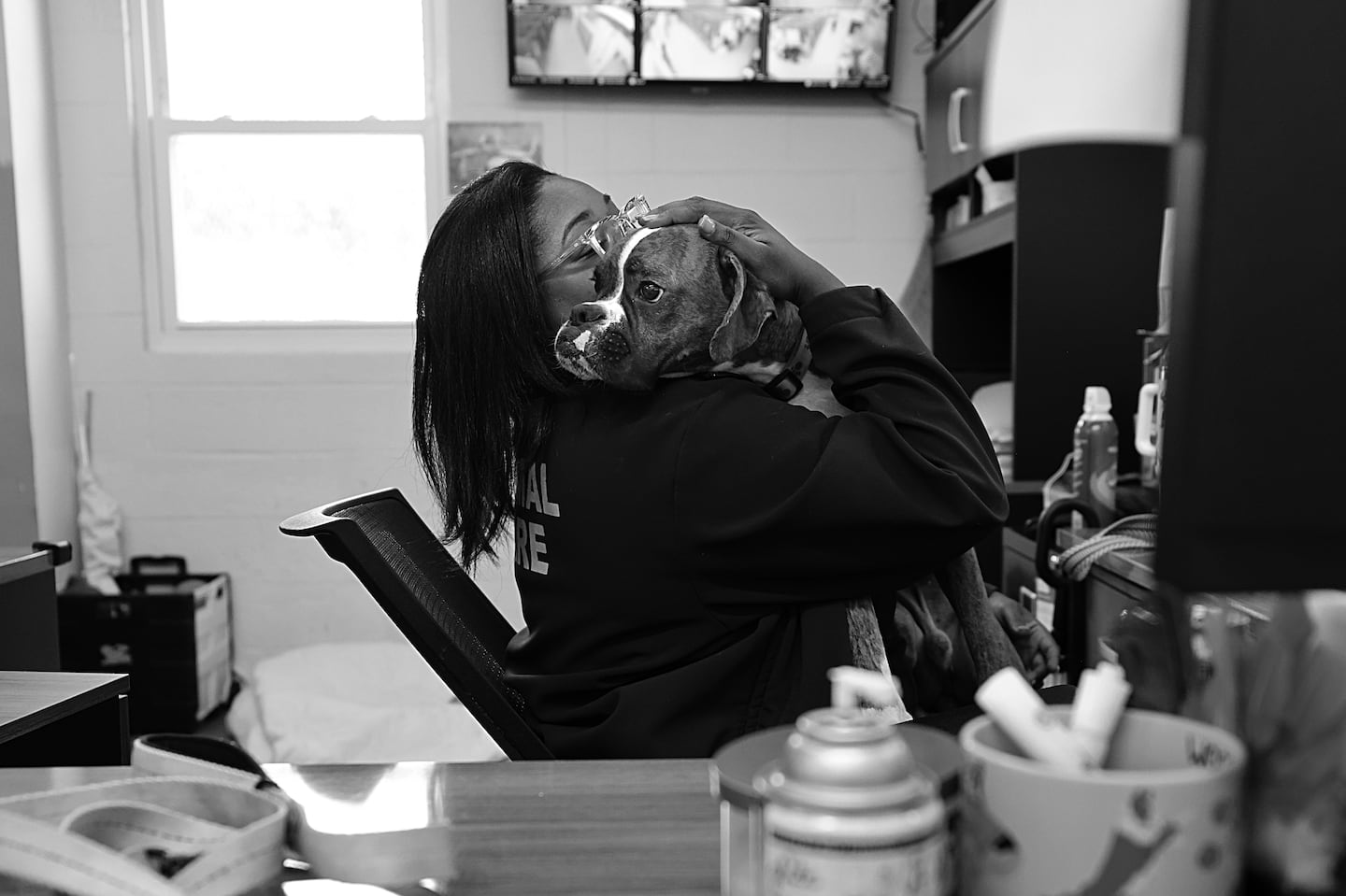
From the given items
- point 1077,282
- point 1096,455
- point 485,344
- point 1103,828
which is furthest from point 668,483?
point 1077,282

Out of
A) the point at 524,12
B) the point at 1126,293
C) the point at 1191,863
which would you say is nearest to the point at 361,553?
the point at 1191,863

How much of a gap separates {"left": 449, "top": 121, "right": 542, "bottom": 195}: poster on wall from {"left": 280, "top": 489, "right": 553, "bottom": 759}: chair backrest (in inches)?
98.6

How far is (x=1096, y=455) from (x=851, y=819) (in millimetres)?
2120

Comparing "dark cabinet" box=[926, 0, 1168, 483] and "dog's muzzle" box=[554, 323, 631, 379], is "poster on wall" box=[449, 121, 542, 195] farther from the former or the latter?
"dog's muzzle" box=[554, 323, 631, 379]

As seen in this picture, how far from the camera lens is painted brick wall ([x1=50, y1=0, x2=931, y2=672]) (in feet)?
12.4

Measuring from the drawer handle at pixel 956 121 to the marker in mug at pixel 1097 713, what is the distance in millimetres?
2886

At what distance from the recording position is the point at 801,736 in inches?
18.9

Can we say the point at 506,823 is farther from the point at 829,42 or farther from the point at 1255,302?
the point at 829,42

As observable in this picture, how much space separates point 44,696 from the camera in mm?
1332

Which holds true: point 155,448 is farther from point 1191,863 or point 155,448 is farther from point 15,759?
point 1191,863

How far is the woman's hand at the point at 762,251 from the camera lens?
1.50m

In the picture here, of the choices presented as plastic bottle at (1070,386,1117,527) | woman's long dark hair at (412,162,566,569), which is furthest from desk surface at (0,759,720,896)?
plastic bottle at (1070,386,1117,527)

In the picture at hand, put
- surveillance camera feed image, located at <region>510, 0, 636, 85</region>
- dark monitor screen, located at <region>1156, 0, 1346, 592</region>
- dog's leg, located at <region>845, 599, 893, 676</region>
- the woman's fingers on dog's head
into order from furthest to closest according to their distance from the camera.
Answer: surveillance camera feed image, located at <region>510, 0, 636, 85</region> < the woman's fingers on dog's head < dog's leg, located at <region>845, 599, 893, 676</region> < dark monitor screen, located at <region>1156, 0, 1346, 592</region>

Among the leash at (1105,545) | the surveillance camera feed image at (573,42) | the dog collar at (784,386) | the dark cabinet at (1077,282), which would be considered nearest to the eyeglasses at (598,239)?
the dog collar at (784,386)
